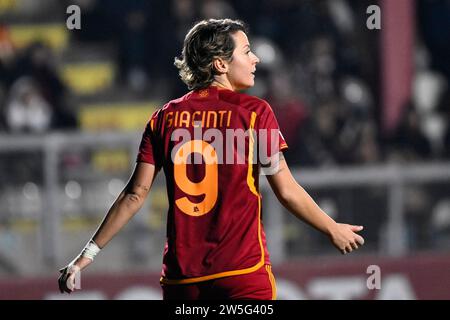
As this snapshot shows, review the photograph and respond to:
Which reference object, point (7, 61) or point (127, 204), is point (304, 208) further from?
point (7, 61)

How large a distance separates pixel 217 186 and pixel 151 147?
0.39 meters

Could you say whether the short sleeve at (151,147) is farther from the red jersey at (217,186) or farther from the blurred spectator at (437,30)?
the blurred spectator at (437,30)

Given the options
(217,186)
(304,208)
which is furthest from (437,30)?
(217,186)

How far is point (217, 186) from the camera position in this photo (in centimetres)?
527

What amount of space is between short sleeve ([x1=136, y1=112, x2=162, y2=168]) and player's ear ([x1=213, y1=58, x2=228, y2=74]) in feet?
1.09

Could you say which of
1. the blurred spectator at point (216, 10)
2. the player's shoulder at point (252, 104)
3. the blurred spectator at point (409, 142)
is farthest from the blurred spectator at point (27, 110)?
the player's shoulder at point (252, 104)

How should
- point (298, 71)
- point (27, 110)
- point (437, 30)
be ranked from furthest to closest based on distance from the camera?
point (437, 30), point (298, 71), point (27, 110)

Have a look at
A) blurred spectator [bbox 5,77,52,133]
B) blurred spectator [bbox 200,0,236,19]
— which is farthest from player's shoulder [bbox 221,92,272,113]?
blurred spectator [bbox 200,0,236,19]

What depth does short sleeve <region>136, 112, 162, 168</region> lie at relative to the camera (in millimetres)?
5449

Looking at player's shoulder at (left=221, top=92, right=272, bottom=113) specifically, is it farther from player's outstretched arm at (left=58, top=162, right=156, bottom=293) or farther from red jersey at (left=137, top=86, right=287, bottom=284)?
player's outstretched arm at (left=58, top=162, right=156, bottom=293)

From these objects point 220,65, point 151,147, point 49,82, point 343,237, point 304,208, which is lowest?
point 343,237

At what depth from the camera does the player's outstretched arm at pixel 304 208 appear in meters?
5.29

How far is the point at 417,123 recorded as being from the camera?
1231 centimetres
